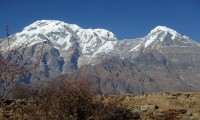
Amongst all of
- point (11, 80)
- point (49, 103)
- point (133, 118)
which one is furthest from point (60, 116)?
point (133, 118)

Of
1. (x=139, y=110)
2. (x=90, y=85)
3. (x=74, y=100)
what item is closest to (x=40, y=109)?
(x=74, y=100)

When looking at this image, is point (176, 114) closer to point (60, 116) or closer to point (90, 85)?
point (90, 85)

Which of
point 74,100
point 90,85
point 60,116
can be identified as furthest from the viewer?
point 90,85

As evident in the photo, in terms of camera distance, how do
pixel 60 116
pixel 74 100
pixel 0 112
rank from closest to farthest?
pixel 60 116
pixel 74 100
pixel 0 112

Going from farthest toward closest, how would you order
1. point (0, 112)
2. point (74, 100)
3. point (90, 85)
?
point (0, 112)
point (90, 85)
point (74, 100)

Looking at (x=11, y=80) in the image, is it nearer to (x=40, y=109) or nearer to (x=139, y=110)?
(x=40, y=109)

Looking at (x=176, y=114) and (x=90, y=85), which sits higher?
(x=90, y=85)

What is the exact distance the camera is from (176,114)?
24078mm

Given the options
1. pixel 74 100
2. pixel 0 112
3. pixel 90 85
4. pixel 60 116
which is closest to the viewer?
pixel 60 116

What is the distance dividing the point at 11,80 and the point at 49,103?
7.50 ft

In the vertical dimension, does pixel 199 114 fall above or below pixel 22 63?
below

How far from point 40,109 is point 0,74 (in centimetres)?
266

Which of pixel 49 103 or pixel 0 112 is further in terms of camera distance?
pixel 0 112

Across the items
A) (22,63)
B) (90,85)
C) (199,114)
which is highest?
(22,63)
